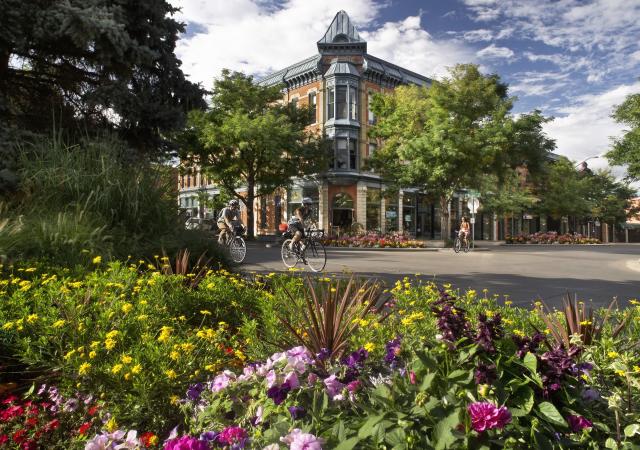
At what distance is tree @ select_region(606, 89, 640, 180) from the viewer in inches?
763

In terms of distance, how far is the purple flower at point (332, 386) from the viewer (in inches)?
75.0

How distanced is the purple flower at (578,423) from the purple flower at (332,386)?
873mm

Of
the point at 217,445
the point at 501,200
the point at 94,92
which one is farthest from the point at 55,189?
the point at 501,200

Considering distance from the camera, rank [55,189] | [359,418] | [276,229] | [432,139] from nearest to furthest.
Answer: [359,418] < [55,189] < [432,139] < [276,229]

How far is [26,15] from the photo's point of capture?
24.5 ft

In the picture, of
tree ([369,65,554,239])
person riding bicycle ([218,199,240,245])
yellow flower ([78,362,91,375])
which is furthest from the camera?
tree ([369,65,554,239])

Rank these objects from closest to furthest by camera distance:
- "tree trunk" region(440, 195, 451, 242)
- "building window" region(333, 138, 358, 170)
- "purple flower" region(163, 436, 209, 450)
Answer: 1. "purple flower" region(163, 436, 209, 450)
2. "tree trunk" region(440, 195, 451, 242)
3. "building window" region(333, 138, 358, 170)

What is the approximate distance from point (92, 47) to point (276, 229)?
3295 centimetres

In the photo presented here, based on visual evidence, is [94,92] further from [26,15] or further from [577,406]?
[577,406]

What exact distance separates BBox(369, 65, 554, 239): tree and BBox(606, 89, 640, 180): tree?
7284 millimetres

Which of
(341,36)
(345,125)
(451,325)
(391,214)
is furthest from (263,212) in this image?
(451,325)

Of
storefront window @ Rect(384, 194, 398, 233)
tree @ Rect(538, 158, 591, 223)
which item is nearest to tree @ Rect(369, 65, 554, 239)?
storefront window @ Rect(384, 194, 398, 233)

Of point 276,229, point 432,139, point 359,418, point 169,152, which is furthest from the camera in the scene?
point 276,229

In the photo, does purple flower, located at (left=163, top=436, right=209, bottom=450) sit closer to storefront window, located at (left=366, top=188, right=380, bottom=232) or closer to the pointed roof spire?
storefront window, located at (left=366, top=188, right=380, bottom=232)
